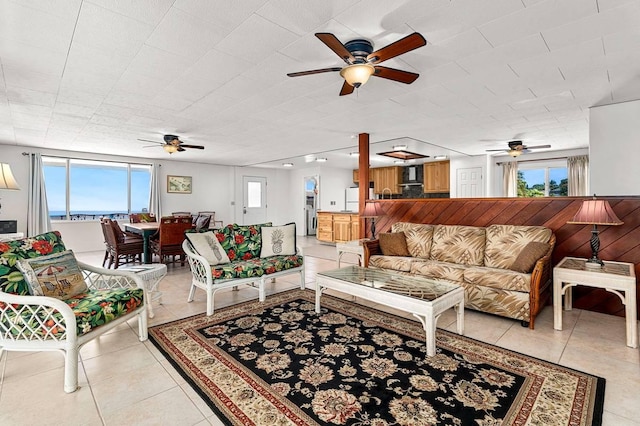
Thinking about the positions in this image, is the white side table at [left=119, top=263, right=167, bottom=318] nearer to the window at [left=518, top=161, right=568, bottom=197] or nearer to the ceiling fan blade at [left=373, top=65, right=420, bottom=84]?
the ceiling fan blade at [left=373, top=65, right=420, bottom=84]

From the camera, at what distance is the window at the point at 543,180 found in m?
7.26

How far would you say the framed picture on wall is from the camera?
8.59 meters

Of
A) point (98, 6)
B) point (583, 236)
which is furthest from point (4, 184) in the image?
point (583, 236)

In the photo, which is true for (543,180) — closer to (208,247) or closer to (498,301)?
(498,301)

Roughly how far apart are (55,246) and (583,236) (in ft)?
16.9

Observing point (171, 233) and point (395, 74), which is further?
point (171, 233)

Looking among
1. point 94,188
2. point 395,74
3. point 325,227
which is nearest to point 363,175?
point 395,74

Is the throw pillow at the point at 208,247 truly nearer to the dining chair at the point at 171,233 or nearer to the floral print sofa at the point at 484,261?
the dining chair at the point at 171,233

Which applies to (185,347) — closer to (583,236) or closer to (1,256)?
(1,256)

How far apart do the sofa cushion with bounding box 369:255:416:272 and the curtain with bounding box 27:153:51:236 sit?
23.6 feet

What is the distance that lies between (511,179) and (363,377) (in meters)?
7.57

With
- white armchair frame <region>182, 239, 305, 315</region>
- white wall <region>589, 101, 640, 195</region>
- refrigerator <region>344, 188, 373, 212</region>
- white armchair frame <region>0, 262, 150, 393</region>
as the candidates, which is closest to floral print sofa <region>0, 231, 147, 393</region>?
white armchair frame <region>0, 262, 150, 393</region>

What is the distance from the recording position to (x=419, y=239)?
4180mm

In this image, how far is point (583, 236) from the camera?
3.39 meters
